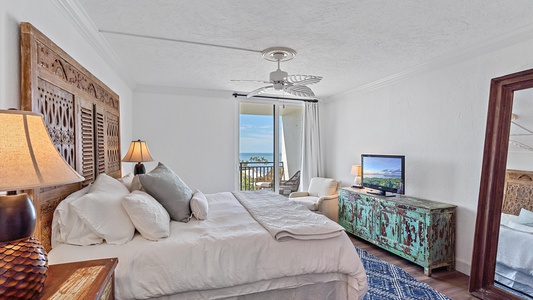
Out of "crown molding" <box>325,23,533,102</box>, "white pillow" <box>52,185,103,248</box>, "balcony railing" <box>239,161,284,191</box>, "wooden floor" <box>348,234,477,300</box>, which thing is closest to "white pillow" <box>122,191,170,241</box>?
"white pillow" <box>52,185,103,248</box>

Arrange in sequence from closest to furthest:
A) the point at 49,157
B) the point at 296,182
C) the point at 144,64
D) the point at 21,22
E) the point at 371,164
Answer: the point at 49,157 → the point at 21,22 → the point at 144,64 → the point at 371,164 → the point at 296,182

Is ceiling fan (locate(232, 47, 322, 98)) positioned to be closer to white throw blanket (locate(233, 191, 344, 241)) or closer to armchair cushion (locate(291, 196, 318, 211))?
white throw blanket (locate(233, 191, 344, 241))

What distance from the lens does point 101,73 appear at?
9.43 ft

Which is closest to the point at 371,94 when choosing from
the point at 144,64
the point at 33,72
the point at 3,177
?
the point at 144,64

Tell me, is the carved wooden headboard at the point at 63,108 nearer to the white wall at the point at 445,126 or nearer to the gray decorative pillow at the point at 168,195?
the gray decorative pillow at the point at 168,195

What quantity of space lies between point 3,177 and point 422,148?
13.2 ft

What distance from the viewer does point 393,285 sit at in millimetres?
2748

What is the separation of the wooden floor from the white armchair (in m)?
1.11

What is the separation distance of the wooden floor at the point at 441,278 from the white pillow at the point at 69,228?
320cm

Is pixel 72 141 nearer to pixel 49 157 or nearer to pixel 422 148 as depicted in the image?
pixel 49 157

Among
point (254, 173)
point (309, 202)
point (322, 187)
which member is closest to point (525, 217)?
point (309, 202)

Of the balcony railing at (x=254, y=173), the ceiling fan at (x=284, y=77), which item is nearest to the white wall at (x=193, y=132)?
the balcony railing at (x=254, y=173)

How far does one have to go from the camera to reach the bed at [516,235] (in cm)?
233

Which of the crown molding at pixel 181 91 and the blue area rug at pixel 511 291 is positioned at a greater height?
the crown molding at pixel 181 91
